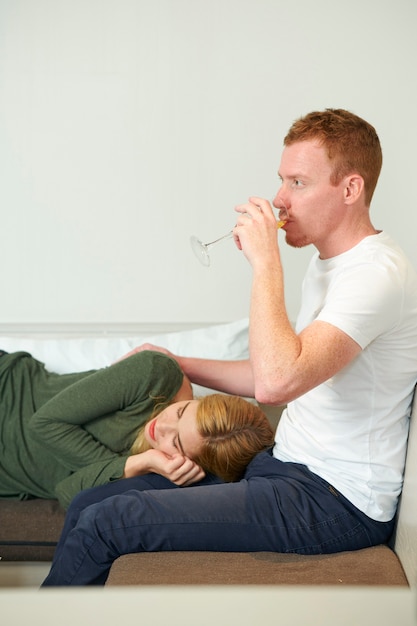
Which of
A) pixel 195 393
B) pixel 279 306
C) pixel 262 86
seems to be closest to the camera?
pixel 279 306

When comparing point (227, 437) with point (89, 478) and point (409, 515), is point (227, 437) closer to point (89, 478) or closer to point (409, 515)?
point (89, 478)

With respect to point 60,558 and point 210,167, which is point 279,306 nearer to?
point 60,558

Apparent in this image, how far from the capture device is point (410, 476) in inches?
75.1

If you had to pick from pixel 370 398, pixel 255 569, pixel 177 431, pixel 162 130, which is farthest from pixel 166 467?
pixel 162 130

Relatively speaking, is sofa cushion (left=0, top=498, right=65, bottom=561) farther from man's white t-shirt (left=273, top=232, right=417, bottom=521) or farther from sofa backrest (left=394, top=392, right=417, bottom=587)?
sofa backrest (left=394, top=392, right=417, bottom=587)

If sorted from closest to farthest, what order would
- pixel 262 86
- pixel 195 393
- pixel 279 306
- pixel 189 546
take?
pixel 279 306 < pixel 189 546 < pixel 195 393 < pixel 262 86

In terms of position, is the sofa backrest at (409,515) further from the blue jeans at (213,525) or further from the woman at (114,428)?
the woman at (114,428)

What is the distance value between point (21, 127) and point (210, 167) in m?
0.71

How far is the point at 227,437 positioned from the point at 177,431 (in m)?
0.14

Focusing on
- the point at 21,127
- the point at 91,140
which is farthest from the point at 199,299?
the point at 21,127

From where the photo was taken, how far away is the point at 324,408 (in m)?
2.00

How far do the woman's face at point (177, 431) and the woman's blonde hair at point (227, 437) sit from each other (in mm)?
19

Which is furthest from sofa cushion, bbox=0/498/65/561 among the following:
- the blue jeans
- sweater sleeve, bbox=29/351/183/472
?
the blue jeans

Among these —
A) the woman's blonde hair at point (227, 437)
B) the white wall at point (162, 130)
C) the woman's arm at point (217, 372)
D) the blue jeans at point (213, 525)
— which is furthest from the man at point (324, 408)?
the white wall at point (162, 130)
